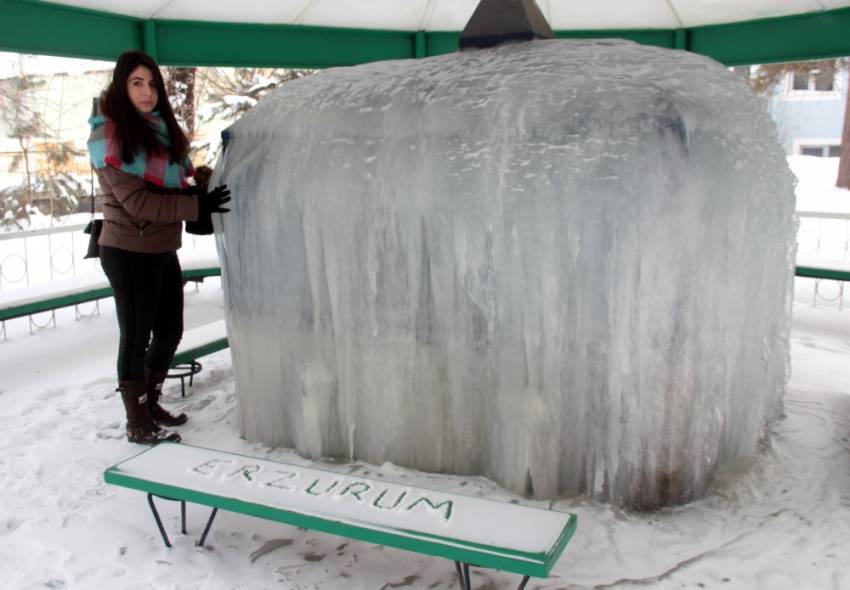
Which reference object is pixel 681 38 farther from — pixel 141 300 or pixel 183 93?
pixel 183 93

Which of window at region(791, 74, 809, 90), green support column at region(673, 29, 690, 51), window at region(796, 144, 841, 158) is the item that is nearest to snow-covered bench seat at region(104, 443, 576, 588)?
green support column at region(673, 29, 690, 51)

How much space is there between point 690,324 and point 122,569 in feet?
6.85

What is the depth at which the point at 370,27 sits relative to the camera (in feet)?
20.8

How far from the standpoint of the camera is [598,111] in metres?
2.47

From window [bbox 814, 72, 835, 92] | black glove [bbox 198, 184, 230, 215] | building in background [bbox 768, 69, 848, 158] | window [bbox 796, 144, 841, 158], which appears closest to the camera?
black glove [bbox 198, 184, 230, 215]

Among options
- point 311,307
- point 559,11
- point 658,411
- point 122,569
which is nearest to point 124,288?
point 311,307

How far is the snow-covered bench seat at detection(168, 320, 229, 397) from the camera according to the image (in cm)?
396

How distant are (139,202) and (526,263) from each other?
162 cm

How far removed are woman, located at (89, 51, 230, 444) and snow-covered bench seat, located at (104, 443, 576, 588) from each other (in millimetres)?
702

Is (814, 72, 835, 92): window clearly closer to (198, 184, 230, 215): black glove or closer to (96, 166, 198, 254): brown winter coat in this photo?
(198, 184, 230, 215): black glove

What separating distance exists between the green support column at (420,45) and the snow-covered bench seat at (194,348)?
3.28 m

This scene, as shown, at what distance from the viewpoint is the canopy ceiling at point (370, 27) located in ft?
17.6

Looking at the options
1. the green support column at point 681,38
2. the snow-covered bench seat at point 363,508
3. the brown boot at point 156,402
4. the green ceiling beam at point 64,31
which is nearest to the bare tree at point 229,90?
the green ceiling beam at point 64,31

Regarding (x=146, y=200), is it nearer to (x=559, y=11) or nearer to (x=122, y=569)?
(x=122, y=569)
